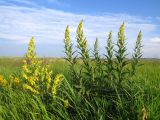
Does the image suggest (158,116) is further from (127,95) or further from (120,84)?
(120,84)

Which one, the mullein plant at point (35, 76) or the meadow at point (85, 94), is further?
the mullein plant at point (35, 76)

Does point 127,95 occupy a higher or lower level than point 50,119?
higher

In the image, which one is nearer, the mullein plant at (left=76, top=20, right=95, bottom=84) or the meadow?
the meadow

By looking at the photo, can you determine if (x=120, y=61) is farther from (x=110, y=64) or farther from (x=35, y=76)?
(x=35, y=76)

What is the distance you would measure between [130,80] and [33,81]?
77.1 inches

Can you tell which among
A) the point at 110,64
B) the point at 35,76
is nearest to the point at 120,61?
the point at 110,64

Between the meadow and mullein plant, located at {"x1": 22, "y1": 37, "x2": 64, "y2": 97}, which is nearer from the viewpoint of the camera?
the meadow

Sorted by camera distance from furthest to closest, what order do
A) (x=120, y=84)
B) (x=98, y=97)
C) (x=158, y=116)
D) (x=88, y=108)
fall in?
(x=120, y=84)
(x=98, y=97)
(x=88, y=108)
(x=158, y=116)

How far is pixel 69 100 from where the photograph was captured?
660 cm

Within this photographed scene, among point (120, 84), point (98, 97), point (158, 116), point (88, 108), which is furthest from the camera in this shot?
point (120, 84)

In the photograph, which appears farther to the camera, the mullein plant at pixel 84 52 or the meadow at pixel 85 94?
the mullein plant at pixel 84 52

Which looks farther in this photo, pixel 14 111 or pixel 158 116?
pixel 14 111

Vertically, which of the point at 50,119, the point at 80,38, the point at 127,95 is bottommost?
the point at 50,119

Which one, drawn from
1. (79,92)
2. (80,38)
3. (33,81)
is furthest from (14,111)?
(80,38)
